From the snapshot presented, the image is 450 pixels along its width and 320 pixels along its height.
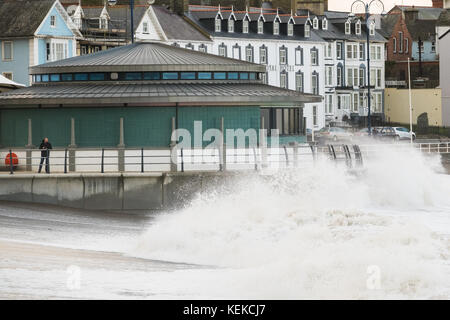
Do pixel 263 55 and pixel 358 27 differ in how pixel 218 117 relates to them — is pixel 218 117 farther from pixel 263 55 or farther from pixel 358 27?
pixel 358 27

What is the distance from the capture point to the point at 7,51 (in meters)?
87.7

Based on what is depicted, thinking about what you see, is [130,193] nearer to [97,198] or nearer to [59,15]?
[97,198]

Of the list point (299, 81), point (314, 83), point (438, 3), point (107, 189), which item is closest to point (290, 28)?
point (299, 81)

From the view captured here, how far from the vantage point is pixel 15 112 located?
166 ft

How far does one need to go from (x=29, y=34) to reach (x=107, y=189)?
45.1 m

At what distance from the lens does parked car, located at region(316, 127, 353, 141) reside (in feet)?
281

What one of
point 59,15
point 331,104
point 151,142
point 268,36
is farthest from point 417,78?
point 151,142

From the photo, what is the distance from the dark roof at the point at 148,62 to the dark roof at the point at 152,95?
2.54 ft

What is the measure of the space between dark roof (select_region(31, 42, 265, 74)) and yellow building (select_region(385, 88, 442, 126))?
170ft

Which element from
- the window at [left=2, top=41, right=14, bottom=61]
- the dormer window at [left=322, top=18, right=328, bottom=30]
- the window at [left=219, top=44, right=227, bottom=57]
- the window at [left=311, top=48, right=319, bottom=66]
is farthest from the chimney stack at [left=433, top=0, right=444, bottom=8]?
the window at [left=2, top=41, right=14, bottom=61]

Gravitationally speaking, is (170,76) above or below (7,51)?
below

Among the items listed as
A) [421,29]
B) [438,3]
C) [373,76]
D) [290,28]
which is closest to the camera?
[290,28]

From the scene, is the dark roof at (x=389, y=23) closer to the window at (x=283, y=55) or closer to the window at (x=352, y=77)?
the window at (x=352, y=77)

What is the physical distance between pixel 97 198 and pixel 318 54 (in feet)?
220
